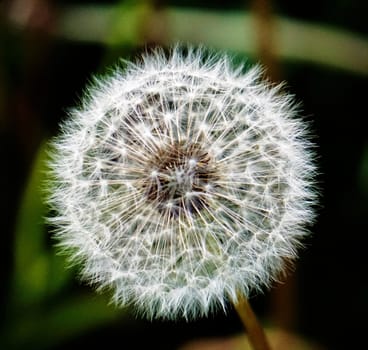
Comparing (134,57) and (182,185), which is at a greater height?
(134,57)

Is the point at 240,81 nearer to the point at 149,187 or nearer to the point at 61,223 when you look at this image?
the point at 149,187

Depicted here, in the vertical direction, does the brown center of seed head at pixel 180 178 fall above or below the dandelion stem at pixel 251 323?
above

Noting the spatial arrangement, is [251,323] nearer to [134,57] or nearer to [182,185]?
[182,185]

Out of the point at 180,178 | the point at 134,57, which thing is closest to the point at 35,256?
the point at 134,57

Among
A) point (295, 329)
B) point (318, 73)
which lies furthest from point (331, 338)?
point (318, 73)

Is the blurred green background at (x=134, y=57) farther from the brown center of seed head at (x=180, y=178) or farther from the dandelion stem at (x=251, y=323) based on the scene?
the brown center of seed head at (x=180, y=178)

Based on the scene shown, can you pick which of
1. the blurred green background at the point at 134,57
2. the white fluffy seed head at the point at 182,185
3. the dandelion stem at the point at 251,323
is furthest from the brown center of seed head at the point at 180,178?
the blurred green background at the point at 134,57
